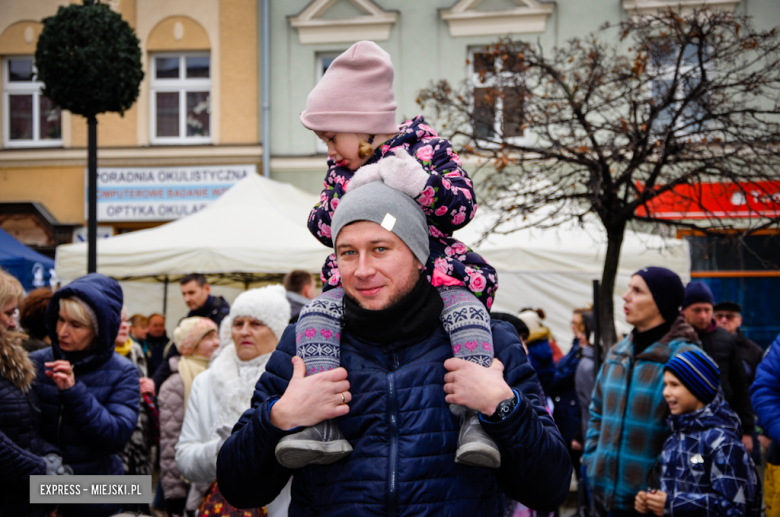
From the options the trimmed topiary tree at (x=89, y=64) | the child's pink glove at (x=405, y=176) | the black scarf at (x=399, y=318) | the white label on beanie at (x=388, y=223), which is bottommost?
the black scarf at (x=399, y=318)

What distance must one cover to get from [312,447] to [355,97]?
112 cm

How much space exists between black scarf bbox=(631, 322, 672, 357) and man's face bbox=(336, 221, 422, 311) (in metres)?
2.66

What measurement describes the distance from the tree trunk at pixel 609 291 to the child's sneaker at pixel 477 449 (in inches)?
182

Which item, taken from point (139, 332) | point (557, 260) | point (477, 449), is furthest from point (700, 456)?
point (139, 332)

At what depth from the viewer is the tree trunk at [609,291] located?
6238mm

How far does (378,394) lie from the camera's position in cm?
195

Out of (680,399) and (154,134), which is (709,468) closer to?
(680,399)

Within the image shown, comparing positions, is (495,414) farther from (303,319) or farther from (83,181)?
(83,181)

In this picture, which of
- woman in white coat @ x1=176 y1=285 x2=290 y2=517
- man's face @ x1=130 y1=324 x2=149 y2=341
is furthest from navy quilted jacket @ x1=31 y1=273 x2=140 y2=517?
man's face @ x1=130 y1=324 x2=149 y2=341

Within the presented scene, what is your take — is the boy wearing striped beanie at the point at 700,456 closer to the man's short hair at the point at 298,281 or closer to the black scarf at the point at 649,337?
Result: the black scarf at the point at 649,337

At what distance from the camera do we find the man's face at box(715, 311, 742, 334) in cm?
824

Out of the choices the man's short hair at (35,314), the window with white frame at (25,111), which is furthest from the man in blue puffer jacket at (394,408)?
the window with white frame at (25,111)

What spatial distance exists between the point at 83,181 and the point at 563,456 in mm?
15307

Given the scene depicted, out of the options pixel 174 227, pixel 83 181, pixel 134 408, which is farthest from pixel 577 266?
pixel 83 181
